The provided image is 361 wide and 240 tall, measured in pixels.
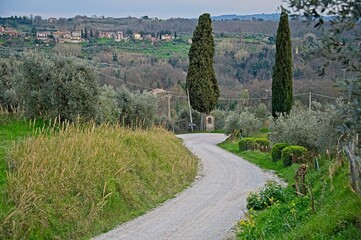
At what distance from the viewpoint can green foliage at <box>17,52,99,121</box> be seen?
21.6 metres

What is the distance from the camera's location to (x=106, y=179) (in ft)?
48.2

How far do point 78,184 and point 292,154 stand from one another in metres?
12.7

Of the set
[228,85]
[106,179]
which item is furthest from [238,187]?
[228,85]

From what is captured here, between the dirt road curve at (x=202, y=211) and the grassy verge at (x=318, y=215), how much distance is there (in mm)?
1311

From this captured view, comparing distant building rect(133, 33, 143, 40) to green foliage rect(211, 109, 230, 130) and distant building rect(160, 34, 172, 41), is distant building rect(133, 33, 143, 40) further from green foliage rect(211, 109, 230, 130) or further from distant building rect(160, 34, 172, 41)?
green foliage rect(211, 109, 230, 130)

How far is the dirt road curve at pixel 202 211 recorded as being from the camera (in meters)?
12.1

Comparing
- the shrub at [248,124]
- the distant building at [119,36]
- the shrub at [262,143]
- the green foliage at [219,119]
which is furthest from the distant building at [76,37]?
the shrub at [262,143]

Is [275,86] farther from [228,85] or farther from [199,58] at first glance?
[228,85]

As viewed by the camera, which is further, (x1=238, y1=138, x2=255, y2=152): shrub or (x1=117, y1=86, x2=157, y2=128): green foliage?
(x1=238, y1=138, x2=255, y2=152): shrub

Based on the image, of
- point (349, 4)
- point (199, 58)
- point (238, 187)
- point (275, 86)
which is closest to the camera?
point (349, 4)

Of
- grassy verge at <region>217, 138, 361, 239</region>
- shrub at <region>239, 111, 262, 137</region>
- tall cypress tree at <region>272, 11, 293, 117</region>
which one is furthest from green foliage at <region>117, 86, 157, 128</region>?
grassy verge at <region>217, 138, 361, 239</region>

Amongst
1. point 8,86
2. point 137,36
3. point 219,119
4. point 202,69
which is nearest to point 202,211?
point 8,86

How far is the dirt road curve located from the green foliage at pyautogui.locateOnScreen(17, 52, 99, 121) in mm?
6022

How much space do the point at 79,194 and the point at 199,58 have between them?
124 feet
